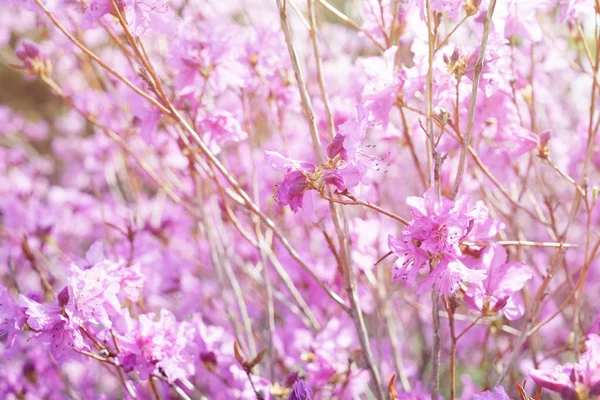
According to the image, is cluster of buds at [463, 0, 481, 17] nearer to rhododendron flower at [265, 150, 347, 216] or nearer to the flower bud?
rhododendron flower at [265, 150, 347, 216]

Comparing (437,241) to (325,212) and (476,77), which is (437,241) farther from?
(325,212)

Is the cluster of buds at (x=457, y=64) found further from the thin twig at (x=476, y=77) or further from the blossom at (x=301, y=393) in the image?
the blossom at (x=301, y=393)

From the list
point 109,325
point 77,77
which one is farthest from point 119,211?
point 109,325

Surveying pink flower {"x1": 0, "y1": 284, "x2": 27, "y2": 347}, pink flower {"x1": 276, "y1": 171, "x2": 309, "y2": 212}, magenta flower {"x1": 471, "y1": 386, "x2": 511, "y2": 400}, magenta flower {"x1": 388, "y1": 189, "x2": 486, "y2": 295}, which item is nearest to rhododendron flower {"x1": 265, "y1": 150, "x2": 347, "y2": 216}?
pink flower {"x1": 276, "y1": 171, "x2": 309, "y2": 212}

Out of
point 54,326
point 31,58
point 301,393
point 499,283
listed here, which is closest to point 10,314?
point 54,326

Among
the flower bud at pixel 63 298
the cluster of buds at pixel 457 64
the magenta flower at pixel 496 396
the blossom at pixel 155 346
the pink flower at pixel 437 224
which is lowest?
the blossom at pixel 155 346

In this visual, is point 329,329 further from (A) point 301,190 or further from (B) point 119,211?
(B) point 119,211

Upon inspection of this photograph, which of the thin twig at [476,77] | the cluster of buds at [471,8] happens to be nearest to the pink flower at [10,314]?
the thin twig at [476,77]
